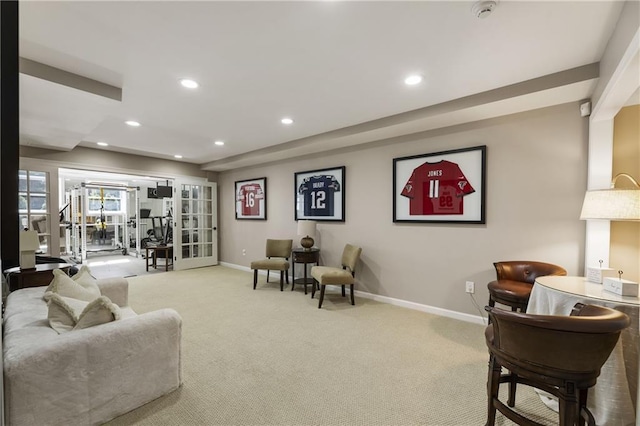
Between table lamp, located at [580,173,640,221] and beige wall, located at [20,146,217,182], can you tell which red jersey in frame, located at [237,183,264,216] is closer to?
beige wall, located at [20,146,217,182]

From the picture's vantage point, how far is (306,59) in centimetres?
218

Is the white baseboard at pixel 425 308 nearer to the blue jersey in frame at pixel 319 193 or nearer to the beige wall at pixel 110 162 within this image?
the blue jersey in frame at pixel 319 193

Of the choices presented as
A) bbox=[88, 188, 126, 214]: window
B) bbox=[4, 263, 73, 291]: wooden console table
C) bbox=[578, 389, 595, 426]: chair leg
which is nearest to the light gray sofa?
bbox=[4, 263, 73, 291]: wooden console table

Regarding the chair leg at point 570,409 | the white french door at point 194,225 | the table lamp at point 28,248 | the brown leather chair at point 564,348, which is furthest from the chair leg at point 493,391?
the white french door at point 194,225

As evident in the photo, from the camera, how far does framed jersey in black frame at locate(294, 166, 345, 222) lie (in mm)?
4531

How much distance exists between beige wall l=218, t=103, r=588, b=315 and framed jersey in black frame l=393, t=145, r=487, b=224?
88 millimetres

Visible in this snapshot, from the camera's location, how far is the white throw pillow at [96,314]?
1747 mm

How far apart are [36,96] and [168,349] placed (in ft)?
8.51

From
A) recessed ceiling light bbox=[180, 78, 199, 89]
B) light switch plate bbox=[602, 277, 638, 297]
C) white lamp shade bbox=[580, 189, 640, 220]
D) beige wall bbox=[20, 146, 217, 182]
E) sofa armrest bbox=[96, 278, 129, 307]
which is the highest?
recessed ceiling light bbox=[180, 78, 199, 89]

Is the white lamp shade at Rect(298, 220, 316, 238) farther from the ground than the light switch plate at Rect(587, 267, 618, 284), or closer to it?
farther from the ground

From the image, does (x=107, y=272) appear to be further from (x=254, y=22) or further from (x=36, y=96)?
(x=254, y=22)

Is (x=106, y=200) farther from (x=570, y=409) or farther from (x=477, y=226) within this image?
(x=570, y=409)

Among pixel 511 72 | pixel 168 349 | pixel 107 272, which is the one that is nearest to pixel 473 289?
pixel 511 72

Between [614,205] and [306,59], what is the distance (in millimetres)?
2350
